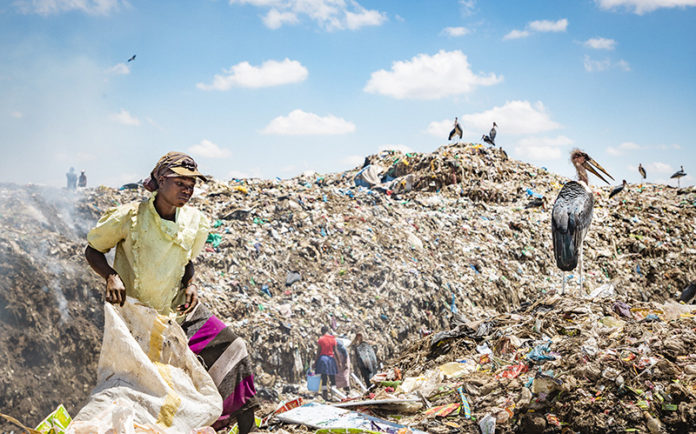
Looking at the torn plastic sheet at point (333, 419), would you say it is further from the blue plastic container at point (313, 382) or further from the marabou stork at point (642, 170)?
the marabou stork at point (642, 170)

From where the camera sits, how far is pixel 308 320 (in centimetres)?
633

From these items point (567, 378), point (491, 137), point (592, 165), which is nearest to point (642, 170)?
point (491, 137)

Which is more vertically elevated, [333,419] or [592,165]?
[592,165]

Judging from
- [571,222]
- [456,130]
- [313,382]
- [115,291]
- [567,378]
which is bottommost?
[313,382]

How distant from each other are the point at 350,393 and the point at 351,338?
0.77 m

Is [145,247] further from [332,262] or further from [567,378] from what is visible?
[332,262]

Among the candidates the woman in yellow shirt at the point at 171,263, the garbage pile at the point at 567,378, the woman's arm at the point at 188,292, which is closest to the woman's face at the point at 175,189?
the woman in yellow shirt at the point at 171,263

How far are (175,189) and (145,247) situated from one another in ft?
0.90

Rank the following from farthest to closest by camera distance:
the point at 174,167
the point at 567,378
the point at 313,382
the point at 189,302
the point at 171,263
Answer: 1. the point at 313,382
2. the point at 567,378
3. the point at 189,302
4. the point at 171,263
5. the point at 174,167

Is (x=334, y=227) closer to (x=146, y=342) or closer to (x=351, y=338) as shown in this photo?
(x=351, y=338)

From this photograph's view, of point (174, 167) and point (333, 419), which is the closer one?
point (174, 167)

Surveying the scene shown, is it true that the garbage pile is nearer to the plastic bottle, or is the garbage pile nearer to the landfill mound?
the plastic bottle

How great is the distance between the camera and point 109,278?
2.11m

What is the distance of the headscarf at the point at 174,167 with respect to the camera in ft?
7.14
